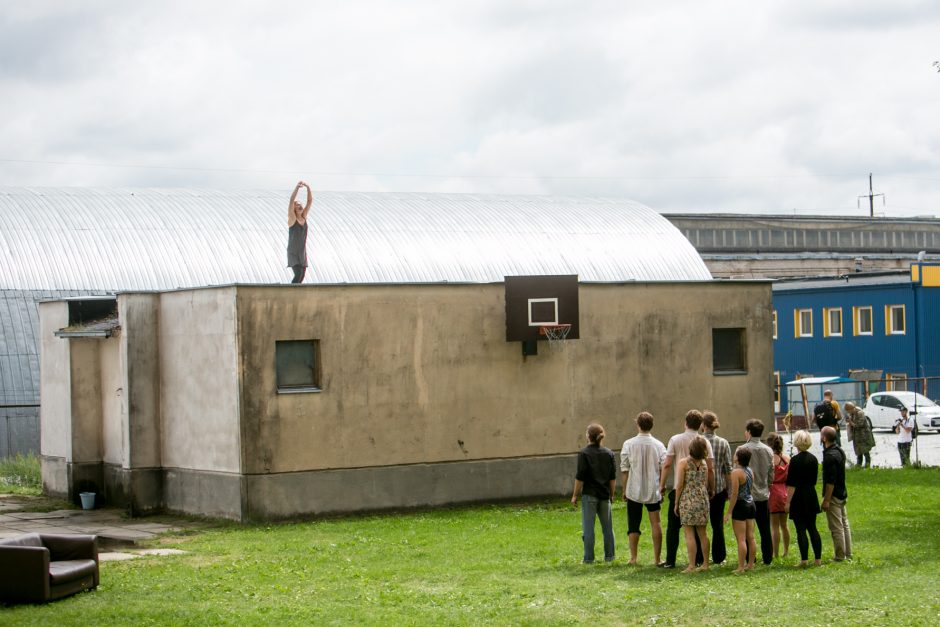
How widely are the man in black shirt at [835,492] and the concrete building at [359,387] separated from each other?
375 inches

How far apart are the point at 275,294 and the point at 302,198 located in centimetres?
2409

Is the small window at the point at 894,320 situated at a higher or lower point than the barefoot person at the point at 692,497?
higher

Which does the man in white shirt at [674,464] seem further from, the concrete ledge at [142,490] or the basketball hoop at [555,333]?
the concrete ledge at [142,490]

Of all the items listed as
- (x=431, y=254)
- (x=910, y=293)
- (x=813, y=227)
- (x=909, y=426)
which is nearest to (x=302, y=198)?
(x=431, y=254)

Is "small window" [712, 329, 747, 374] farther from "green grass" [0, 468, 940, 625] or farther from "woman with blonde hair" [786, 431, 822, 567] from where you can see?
"woman with blonde hair" [786, 431, 822, 567]

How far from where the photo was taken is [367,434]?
23.8 metres

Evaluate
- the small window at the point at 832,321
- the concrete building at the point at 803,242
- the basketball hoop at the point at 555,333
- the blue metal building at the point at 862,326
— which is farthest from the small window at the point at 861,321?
the basketball hoop at the point at 555,333

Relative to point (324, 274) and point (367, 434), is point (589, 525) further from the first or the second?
point (324, 274)

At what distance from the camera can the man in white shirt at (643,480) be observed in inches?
647

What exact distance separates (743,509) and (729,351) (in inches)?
474

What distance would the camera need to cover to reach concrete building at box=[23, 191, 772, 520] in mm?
23047

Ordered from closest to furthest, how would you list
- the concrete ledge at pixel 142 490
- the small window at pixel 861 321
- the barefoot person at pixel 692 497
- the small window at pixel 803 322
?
the barefoot person at pixel 692 497 → the concrete ledge at pixel 142 490 → the small window at pixel 861 321 → the small window at pixel 803 322

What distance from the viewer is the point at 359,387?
78.1 ft

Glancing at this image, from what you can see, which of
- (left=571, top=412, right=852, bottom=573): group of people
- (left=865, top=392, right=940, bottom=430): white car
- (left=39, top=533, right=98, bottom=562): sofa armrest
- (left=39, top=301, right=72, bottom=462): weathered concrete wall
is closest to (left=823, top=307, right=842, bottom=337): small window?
(left=865, top=392, right=940, bottom=430): white car
